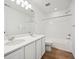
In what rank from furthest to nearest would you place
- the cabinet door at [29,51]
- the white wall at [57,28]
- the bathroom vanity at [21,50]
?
1. the white wall at [57,28]
2. the cabinet door at [29,51]
3. the bathroom vanity at [21,50]

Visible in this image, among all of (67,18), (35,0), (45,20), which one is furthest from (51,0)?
(45,20)

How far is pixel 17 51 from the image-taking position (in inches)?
38.9

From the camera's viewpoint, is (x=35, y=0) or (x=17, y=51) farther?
(x=35, y=0)

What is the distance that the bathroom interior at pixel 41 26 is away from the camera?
164cm

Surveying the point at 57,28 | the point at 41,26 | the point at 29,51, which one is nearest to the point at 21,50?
the point at 29,51

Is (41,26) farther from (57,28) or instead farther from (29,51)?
(29,51)

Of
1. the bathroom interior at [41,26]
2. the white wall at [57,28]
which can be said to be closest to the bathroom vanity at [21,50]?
the bathroom interior at [41,26]

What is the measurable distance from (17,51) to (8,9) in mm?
1189

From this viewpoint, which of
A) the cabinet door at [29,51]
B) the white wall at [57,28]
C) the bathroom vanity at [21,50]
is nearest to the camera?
the bathroom vanity at [21,50]

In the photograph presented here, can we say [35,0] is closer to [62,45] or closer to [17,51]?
[17,51]

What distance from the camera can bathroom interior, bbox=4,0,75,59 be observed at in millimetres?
1636

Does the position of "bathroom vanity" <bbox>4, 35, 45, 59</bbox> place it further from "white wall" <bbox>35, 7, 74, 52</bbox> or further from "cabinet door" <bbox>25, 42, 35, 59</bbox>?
"white wall" <bbox>35, 7, 74, 52</bbox>

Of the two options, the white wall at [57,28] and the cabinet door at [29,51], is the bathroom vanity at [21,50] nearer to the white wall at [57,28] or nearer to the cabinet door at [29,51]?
the cabinet door at [29,51]

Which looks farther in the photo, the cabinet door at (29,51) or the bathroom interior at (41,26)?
the bathroom interior at (41,26)
